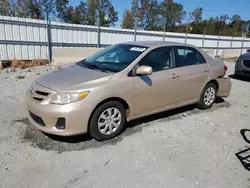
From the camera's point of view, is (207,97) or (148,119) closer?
(148,119)

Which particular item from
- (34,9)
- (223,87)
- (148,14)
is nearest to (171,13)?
(148,14)

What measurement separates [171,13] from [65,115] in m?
39.7

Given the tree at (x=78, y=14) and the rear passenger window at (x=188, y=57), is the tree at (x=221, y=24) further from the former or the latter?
the rear passenger window at (x=188, y=57)

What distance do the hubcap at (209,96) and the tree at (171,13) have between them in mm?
34963

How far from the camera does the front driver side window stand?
366cm

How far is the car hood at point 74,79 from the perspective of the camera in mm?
2990

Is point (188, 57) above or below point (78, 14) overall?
below

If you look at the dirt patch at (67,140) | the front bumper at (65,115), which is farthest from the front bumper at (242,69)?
the front bumper at (65,115)

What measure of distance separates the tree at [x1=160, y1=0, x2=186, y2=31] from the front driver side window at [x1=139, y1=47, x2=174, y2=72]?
35760 millimetres

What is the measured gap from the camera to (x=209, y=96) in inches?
190

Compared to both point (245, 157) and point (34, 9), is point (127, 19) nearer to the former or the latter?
point (34, 9)

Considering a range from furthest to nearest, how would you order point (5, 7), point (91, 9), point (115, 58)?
point (91, 9), point (5, 7), point (115, 58)

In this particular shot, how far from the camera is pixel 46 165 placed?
2658 millimetres

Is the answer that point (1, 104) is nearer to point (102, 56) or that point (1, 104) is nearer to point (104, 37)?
point (102, 56)
